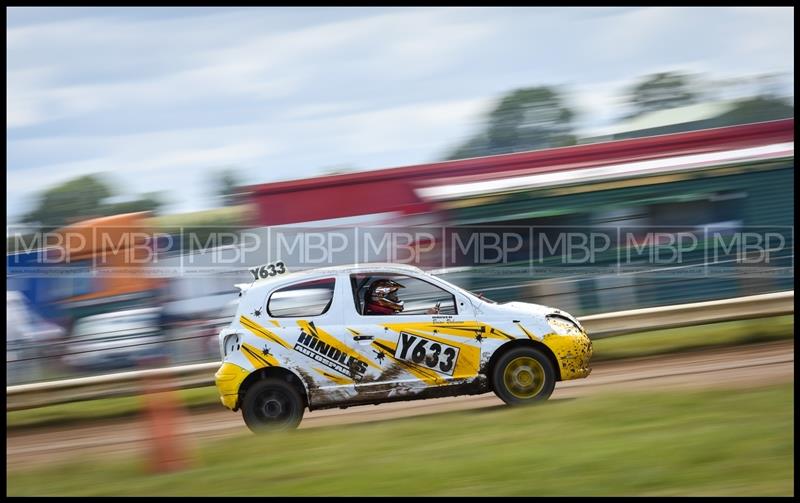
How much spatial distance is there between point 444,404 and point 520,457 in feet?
11.1

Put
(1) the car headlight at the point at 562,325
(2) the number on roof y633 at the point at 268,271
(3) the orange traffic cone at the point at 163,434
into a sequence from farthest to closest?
(2) the number on roof y633 at the point at 268,271
(1) the car headlight at the point at 562,325
(3) the orange traffic cone at the point at 163,434

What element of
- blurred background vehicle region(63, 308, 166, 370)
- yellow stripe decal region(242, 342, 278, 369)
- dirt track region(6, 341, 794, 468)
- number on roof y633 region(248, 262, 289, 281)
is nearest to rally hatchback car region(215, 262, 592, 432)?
yellow stripe decal region(242, 342, 278, 369)

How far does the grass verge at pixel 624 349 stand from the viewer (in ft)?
39.8

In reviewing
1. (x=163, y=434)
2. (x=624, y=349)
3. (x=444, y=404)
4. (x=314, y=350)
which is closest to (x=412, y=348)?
(x=314, y=350)

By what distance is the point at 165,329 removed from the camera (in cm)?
1444

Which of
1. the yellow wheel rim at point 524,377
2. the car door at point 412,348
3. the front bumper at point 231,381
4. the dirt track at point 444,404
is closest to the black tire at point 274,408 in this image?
the front bumper at point 231,381

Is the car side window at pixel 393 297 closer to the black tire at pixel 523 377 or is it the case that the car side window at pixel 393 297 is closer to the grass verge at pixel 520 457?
the black tire at pixel 523 377

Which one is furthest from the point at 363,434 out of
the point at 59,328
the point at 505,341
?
the point at 59,328

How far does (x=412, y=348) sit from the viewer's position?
924 centimetres

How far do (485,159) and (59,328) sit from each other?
7.75 meters

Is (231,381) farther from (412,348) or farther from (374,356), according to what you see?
(412,348)

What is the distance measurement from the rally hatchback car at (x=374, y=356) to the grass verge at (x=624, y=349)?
3014 mm

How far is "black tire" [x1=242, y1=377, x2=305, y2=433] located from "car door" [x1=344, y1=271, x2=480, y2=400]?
674 millimetres

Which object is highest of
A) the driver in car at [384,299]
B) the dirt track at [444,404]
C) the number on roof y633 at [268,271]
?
the number on roof y633 at [268,271]
